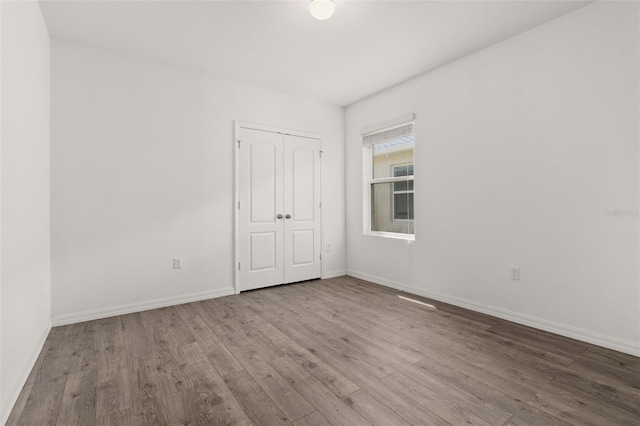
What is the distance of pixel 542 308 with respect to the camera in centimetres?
274

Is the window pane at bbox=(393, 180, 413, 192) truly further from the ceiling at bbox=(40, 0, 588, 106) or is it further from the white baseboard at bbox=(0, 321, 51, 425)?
the white baseboard at bbox=(0, 321, 51, 425)

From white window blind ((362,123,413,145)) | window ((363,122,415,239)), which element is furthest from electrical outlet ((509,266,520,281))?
white window blind ((362,123,413,145))

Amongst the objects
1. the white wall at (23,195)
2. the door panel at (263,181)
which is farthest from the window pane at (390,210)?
the white wall at (23,195)

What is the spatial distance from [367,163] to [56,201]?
12.4ft

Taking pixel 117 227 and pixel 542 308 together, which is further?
pixel 117 227

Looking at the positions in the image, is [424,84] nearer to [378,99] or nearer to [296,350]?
[378,99]

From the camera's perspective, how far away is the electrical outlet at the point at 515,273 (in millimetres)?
2910

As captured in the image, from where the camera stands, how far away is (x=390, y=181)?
4.36m

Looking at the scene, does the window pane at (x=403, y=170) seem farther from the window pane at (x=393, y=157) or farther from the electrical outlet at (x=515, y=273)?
the electrical outlet at (x=515, y=273)

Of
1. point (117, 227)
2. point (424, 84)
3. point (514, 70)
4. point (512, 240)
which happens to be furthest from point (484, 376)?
point (117, 227)

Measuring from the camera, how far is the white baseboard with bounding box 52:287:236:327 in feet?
9.67

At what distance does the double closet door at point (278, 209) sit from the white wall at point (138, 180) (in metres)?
0.20

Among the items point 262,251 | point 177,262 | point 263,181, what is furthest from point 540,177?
point 177,262

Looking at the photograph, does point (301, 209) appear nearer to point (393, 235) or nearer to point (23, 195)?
point (393, 235)
